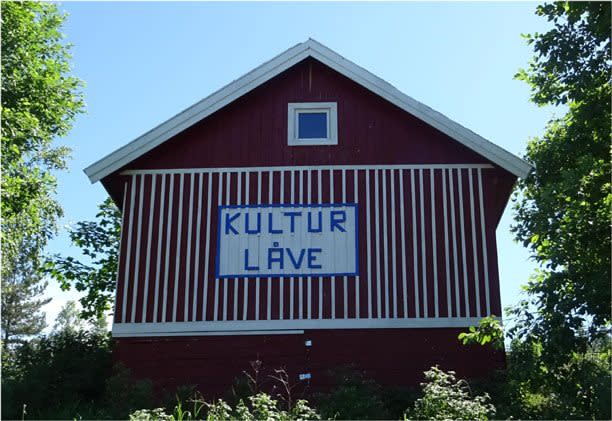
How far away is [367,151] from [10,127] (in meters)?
10.1

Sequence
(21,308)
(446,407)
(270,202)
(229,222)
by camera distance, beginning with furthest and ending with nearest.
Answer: (21,308), (270,202), (229,222), (446,407)

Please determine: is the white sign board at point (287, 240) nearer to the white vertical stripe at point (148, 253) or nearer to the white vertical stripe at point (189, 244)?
the white vertical stripe at point (189, 244)

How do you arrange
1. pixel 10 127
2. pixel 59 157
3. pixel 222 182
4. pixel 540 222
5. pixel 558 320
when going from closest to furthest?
pixel 558 320
pixel 222 182
pixel 540 222
pixel 10 127
pixel 59 157

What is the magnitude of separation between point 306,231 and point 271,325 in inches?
82.9

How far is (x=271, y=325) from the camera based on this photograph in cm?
1448

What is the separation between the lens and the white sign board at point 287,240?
14812 mm

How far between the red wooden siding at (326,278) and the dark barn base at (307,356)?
0.94 ft

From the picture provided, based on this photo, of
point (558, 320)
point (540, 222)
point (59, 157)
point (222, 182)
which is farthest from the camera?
point (59, 157)

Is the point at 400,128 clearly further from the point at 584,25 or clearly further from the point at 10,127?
the point at 10,127

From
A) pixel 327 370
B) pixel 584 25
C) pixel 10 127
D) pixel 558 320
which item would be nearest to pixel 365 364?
pixel 327 370

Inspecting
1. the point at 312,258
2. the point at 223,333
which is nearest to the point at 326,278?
the point at 312,258

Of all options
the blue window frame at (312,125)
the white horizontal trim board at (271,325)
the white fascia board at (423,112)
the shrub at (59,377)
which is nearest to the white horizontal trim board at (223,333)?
the white horizontal trim board at (271,325)

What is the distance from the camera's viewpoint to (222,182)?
15.5 m

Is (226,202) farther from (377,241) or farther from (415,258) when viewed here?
(415,258)
